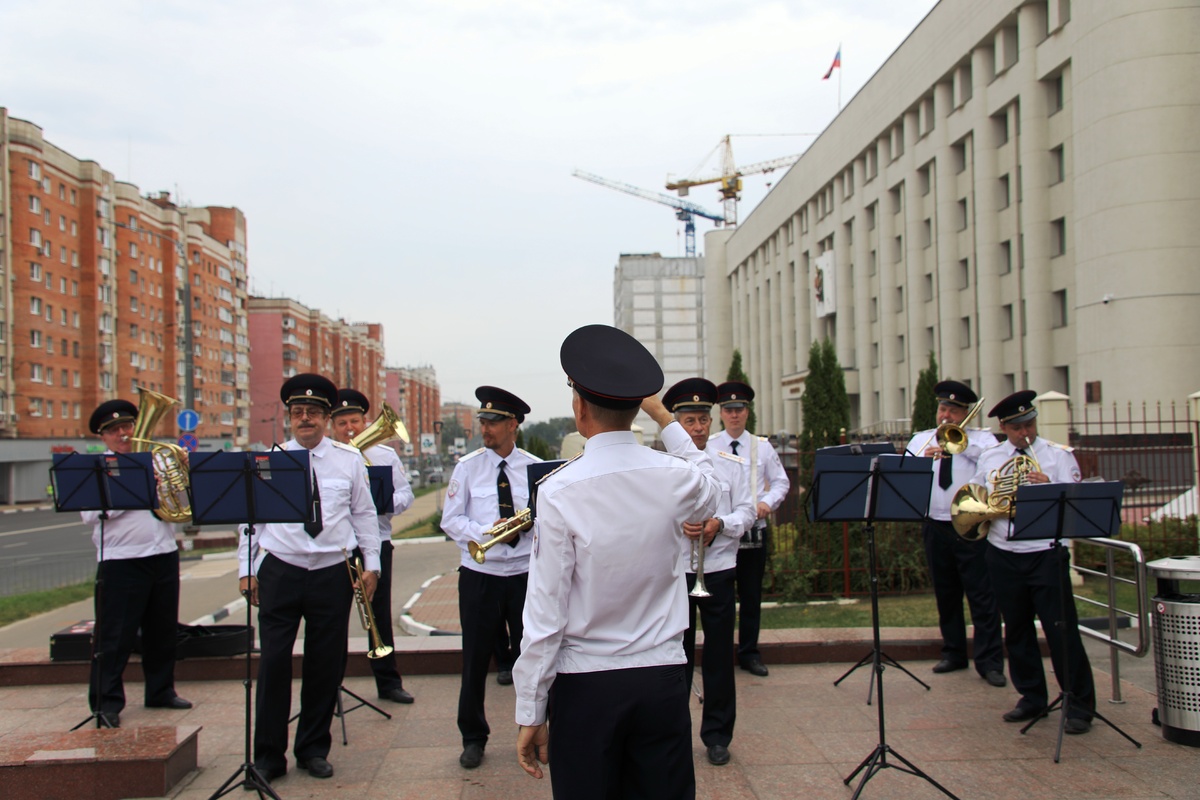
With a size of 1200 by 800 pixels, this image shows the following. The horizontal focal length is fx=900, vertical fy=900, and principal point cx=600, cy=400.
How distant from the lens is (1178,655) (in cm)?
561

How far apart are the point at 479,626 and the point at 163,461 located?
9.51 feet

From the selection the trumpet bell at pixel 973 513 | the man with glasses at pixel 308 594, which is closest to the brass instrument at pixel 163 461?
the man with glasses at pixel 308 594

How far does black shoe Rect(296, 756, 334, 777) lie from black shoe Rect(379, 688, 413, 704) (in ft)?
4.63

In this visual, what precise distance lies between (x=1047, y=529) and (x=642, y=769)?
12.5 ft

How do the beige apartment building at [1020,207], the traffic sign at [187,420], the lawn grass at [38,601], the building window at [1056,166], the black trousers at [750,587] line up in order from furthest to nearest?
the building window at [1056,166]
the beige apartment building at [1020,207]
the traffic sign at [187,420]
the lawn grass at [38,601]
the black trousers at [750,587]

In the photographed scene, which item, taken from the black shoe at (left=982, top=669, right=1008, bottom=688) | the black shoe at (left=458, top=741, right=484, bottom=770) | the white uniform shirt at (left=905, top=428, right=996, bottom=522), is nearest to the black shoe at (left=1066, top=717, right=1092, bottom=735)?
the black shoe at (left=982, top=669, right=1008, bottom=688)

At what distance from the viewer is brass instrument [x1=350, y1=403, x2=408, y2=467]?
8.15 metres

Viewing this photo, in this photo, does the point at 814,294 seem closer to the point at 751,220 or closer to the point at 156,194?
the point at 751,220

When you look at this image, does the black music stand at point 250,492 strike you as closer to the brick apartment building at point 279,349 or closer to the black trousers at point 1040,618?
the black trousers at point 1040,618

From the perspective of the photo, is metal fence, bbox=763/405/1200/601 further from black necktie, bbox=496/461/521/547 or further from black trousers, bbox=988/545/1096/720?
black necktie, bbox=496/461/521/547

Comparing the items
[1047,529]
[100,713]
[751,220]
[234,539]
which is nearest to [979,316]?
[234,539]

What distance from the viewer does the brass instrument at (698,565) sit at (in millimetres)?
5420

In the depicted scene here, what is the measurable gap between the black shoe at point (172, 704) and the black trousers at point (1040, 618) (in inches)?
239

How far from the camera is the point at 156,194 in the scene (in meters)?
80.2
